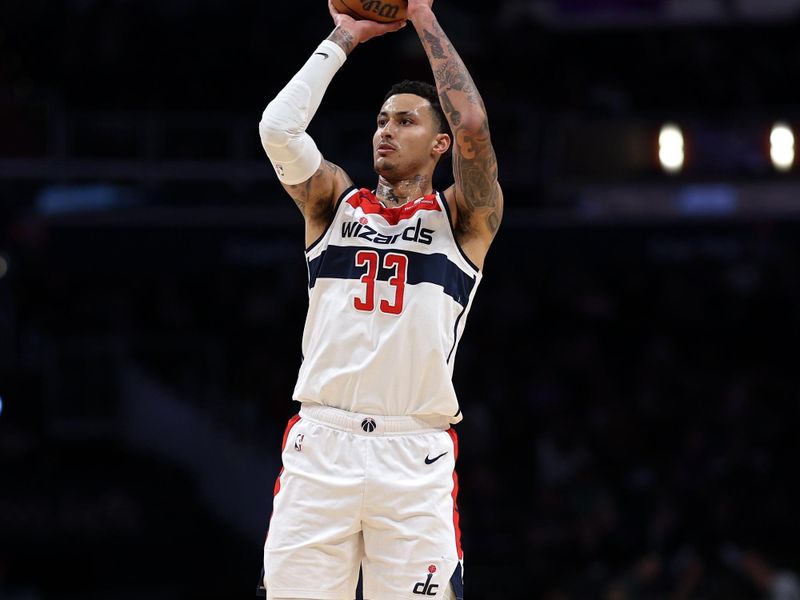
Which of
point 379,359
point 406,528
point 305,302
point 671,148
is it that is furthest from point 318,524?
point 305,302

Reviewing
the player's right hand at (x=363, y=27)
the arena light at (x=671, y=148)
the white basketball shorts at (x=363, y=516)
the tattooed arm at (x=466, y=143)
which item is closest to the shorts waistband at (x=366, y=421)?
the white basketball shorts at (x=363, y=516)

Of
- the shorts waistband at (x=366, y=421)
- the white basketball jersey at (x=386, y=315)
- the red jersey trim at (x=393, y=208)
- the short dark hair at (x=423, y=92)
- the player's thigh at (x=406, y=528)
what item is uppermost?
the short dark hair at (x=423, y=92)

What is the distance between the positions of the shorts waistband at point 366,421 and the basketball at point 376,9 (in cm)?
178

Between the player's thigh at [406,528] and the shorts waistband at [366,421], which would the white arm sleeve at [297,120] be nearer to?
the shorts waistband at [366,421]

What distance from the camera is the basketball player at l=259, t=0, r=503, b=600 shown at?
5.47m

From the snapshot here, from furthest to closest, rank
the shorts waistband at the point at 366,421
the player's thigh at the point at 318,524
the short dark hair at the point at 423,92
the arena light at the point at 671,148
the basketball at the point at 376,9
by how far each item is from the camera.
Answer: the arena light at the point at 671,148 → the short dark hair at the point at 423,92 → the basketball at the point at 376,9 → the shorts waistband at the point at 366,421 → the player's thigh at the point at 318,524

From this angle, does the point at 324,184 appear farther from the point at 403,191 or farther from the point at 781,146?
the point at 781,146

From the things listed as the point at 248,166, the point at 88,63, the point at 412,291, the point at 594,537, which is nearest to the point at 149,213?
the point at 248,166

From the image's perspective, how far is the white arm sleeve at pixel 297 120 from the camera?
18.4ft

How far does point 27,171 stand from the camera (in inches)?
613

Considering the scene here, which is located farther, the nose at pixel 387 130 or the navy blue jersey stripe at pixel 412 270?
the nose at pixel 387 130

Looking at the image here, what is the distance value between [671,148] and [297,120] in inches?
469

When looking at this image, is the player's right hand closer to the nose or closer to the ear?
the nose

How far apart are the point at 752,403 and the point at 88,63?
968cm
